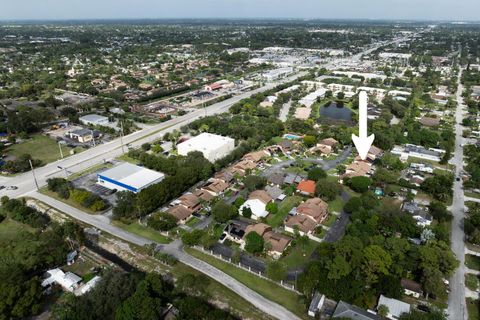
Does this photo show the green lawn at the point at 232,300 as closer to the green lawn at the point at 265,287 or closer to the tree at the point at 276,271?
the green lawn at the point at 265,287

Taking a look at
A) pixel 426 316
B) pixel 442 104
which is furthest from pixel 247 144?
pixel 442 104

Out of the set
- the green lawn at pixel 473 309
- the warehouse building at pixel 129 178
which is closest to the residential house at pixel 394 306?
the green lawn at pixel 473 309

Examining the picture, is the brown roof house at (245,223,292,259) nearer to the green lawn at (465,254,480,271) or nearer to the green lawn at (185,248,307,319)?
the green lawn at (185,248,307,319)

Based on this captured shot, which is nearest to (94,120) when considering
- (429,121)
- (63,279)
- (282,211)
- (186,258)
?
(63,279)

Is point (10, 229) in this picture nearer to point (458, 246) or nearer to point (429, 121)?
point (458, 246)

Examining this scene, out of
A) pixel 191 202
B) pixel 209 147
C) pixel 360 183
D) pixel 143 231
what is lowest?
pixel 143 231

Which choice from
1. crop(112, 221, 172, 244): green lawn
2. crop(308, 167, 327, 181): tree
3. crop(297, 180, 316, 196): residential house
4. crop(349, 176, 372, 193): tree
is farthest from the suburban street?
crop(112, 221, 172, 244): green lawn

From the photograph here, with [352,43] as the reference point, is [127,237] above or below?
below

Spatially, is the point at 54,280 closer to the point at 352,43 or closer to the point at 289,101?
the point at 289,101
